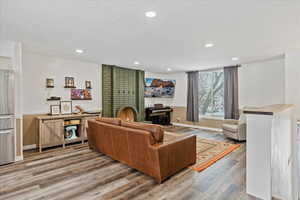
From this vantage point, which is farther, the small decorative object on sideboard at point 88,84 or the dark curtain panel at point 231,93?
the dark curtain panel at point 231,93

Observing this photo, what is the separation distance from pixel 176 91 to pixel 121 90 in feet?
9.33

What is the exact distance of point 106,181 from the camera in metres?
2.37

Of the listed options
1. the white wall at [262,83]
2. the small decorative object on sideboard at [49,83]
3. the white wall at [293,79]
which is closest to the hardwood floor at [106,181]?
the small decorative object on sideboard at [49,83]

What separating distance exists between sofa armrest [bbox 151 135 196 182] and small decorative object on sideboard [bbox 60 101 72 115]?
3276mm

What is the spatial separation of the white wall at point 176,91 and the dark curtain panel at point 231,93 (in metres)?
1.83

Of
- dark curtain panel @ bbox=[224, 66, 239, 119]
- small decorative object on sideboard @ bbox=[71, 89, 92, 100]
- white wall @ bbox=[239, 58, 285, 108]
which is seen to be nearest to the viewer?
white wall @ bbox=[239, 58, 285, 108]

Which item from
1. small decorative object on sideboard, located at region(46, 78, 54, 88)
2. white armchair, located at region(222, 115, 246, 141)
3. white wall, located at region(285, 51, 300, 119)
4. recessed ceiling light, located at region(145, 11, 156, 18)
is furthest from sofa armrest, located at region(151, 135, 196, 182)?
small decorative object on sideboard, located at region(46, 78, 54, 88)

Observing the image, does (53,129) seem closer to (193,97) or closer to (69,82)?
(69,82)

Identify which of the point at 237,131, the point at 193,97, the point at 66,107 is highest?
the point at 193,97

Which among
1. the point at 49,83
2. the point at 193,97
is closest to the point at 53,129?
the point at 49,83

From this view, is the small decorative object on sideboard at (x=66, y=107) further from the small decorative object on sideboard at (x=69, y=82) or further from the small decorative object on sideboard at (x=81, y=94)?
the small decorative object on sideboard at (x=69, y=82)

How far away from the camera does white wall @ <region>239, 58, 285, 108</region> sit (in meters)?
4.46

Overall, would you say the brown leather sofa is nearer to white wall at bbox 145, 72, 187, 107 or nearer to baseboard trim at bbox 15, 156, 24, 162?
baseboard trim at bbox 15, 156, 24, 162

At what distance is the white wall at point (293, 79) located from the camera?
3.67 m
